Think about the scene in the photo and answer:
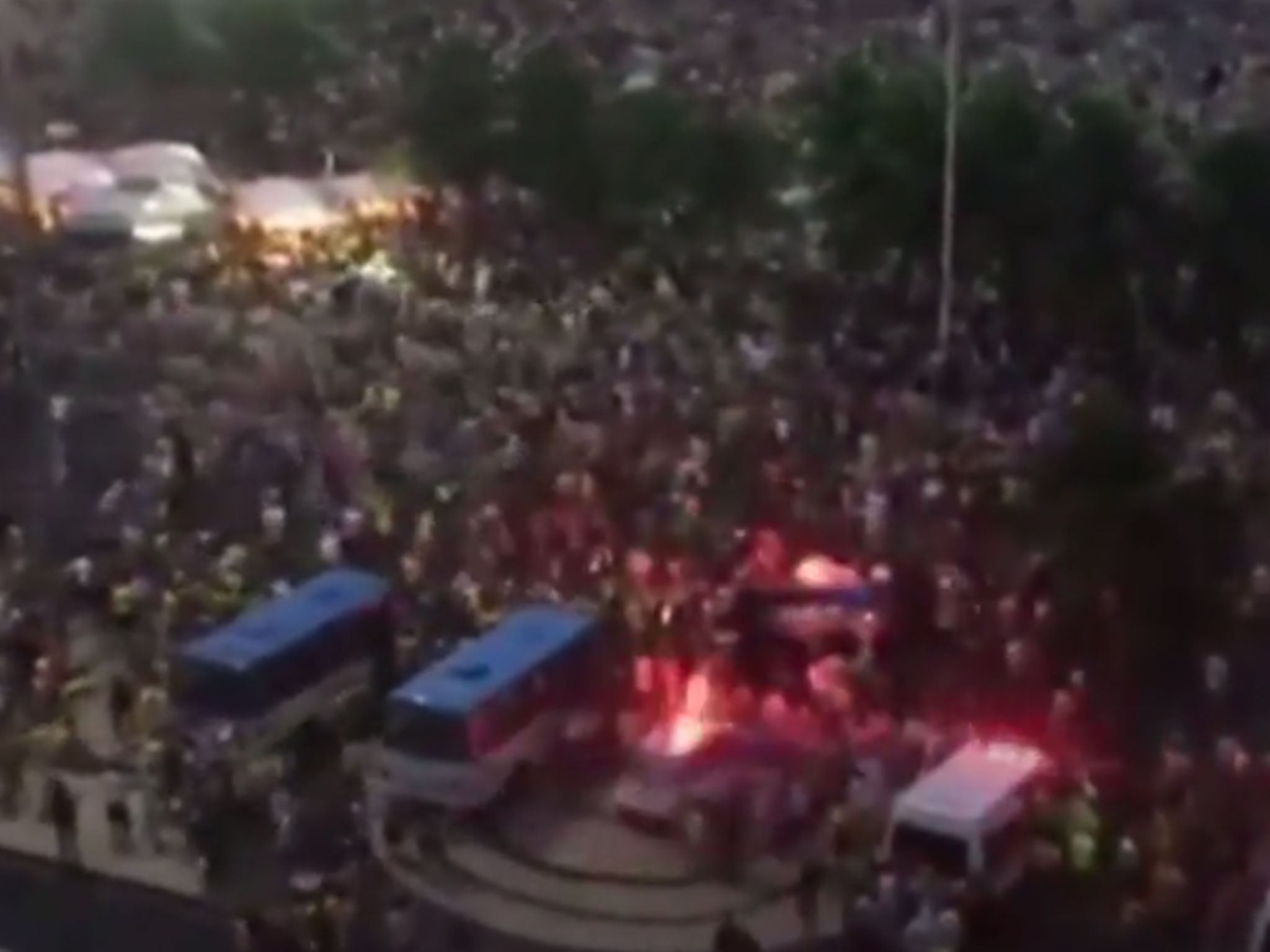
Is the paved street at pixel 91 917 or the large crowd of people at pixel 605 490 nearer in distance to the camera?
the paved street at pixel 91 917

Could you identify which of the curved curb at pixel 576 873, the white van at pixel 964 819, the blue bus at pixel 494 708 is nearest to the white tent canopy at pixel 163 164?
the blue bus at pixel 494 708

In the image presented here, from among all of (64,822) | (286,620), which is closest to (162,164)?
(286,620)

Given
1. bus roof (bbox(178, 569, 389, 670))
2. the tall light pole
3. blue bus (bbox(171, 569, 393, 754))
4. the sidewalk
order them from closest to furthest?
1. the sidewalk
2. blue bus (bbox(171, 569, 393, 754))
3. bus roof (bbox(178, 569, 389, 670))
4. the tall light pole

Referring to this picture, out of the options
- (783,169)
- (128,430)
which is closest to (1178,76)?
(783,169)

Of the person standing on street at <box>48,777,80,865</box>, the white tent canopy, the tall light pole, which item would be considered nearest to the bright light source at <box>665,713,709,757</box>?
the person standing on street at <box>48,777,80,865</box>

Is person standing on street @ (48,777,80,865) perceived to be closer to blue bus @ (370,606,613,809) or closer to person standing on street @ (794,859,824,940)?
blue bus @ (370,606,613,809)

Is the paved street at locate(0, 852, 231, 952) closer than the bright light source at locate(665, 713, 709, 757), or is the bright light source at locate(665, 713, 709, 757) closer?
the paved street at locate(0, 852, 231, 952)

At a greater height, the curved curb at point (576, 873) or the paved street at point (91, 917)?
the curved curb at point (576, 873)

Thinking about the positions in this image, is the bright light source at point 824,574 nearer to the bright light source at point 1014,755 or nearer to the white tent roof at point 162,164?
the bright light source at point 1014,755
